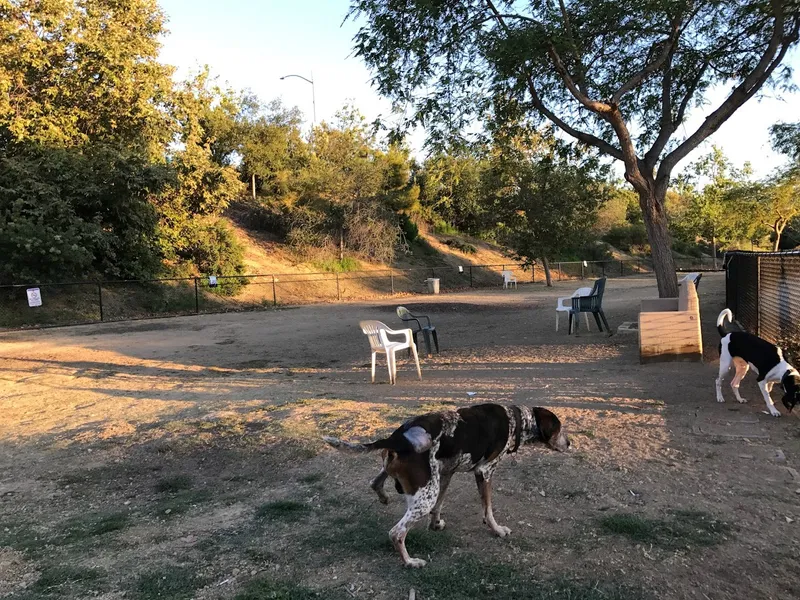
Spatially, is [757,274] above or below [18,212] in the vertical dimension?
below

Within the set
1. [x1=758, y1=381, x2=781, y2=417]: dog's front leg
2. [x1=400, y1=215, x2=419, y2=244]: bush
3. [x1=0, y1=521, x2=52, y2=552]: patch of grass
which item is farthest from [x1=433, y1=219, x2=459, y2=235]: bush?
[x1=0, y1=521, x2=52, y2=552]: patch of grass

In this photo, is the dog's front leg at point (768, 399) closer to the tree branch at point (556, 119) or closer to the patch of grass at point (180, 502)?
the patch of grass at point (180, 502)

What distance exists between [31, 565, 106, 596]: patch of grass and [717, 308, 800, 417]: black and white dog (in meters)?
5.65

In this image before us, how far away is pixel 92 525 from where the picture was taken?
358 centimetres

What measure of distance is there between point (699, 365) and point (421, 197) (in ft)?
100

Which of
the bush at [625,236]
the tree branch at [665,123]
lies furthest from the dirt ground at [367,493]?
the bush at [625,236]

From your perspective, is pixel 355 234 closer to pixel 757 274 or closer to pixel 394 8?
pixel 394 8

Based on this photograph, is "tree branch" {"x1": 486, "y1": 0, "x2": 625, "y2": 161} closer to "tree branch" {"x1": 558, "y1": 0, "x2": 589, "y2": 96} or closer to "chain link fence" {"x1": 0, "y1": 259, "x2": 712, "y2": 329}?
"tree branch" {"x1": 558, "y1": 0, "x2": 589, "y2": 96}

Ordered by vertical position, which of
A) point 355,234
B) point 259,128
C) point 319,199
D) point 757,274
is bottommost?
point 757,274

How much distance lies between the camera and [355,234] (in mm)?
29125

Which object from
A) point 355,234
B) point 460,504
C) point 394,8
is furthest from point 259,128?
point 460,504

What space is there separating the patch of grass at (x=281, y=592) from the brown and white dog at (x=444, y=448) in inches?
16.1

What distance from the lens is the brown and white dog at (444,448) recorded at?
2865mm

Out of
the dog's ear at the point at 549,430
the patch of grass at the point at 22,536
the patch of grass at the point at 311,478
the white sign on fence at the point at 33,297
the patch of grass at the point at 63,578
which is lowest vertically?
the patch of grass at the point at 311,478
